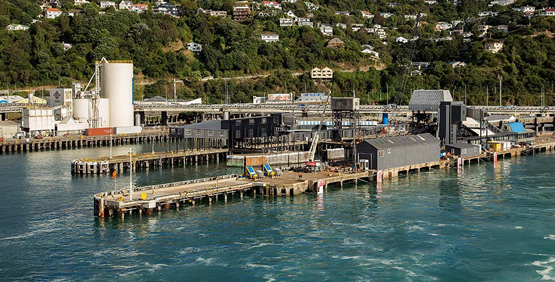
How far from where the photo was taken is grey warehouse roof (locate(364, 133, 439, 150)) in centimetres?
6693

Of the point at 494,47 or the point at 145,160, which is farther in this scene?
the point at 494,47

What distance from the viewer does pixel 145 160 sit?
7775 cm

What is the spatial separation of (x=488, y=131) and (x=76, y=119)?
198ft

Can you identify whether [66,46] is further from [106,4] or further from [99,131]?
[99,131]

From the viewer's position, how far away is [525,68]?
168750 mm

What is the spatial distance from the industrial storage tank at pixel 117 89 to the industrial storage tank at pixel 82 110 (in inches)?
135

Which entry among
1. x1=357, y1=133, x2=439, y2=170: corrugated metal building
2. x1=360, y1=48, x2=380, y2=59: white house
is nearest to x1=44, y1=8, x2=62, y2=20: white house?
x1=360, y1=48, x2=380, y2=59: white house

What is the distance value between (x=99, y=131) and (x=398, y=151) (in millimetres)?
53861

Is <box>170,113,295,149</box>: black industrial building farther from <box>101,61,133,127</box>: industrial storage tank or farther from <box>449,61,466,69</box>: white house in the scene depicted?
<box>449,61,466,69</box>: white house

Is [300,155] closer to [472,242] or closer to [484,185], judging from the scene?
[484,185]

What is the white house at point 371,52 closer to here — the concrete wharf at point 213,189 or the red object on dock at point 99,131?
the red object on dock at point 99,131

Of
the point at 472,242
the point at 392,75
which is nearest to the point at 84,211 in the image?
the point at 472,242

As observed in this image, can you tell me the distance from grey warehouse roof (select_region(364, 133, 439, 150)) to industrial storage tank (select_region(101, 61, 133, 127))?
2111 inches

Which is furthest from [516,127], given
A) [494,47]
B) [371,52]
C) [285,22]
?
[285,22]
